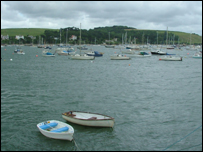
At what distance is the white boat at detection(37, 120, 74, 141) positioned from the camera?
18.9m

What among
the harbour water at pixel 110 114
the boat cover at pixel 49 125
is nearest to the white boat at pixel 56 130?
the boat cover at pixel 49 125

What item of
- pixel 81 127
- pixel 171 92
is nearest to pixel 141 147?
pixel 81 127

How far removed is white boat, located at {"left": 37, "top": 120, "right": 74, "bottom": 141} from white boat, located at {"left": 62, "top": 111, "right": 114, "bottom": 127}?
1.94 metres

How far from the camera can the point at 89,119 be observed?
21.4 m

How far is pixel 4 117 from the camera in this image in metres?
24.3

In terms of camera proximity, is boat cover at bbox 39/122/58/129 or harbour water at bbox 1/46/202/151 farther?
boat cover at bbox 39/122/58/129

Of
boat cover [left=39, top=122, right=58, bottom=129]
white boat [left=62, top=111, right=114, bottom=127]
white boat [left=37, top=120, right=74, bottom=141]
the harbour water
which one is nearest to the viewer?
Answer: white boat [left=37, top=120, right=74, bottom=141]

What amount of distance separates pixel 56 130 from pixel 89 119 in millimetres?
3209

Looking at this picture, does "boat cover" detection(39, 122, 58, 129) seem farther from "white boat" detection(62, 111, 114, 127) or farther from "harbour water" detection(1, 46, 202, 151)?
"white boat" detection(62, 111, 114, 127)

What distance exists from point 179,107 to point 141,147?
11.3 meters

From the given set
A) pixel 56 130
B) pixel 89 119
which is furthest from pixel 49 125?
pixel 89 119

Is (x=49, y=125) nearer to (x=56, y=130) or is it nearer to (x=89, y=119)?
(x=56, y=130)

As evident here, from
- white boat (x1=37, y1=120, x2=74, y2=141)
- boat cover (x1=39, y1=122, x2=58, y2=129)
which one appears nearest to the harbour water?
white boat (x1=37, y1=120, x2=74, y2=141)

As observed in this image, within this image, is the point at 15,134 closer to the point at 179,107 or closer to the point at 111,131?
the point at 111,131
